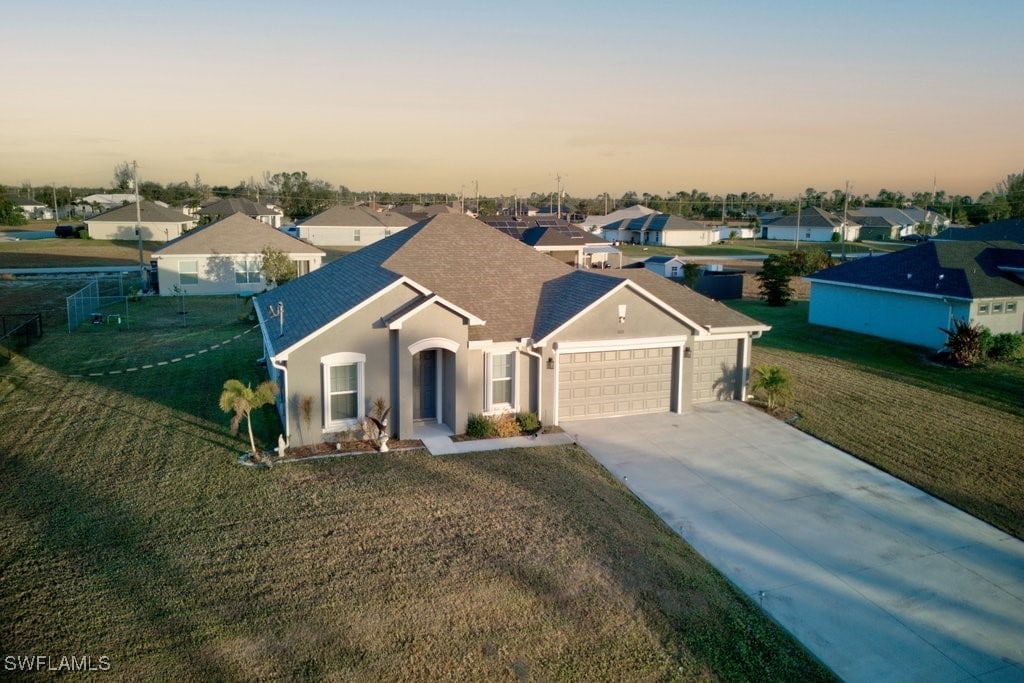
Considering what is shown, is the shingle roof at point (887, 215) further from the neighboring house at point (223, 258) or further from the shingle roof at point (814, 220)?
the neighboring house at point (223, 258)

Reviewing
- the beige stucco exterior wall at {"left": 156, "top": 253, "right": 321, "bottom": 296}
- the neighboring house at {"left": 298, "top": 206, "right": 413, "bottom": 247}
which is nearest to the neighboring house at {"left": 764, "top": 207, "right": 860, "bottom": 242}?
the neighboring house at {"left": 298, "top": 206, "right": 413, "bottom": 247}

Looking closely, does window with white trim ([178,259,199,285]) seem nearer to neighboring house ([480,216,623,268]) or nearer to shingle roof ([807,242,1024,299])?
neighboring house ([480,216,623,268])

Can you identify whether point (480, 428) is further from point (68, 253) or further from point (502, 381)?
point (68, 253)

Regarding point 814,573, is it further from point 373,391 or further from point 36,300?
point 36,300

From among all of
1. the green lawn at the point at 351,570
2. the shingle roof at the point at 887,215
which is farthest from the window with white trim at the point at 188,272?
the shingle roof at the point at 887,215

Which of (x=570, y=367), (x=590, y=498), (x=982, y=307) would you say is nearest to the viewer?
(x=590, y=498)

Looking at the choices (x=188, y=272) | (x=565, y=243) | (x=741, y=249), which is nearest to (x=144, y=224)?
(x=188, y=272)

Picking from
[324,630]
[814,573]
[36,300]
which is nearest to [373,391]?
[324,630]
